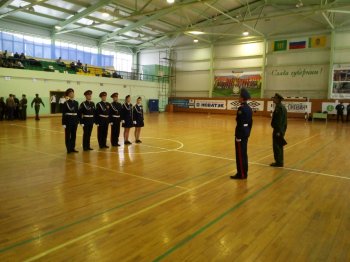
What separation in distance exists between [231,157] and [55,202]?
17.5 ft

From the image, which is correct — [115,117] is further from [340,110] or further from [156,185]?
[340,110]

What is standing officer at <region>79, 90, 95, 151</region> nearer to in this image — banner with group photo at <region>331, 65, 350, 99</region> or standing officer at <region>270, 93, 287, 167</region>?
standing officer at <region>270, 93, 287, 167</region>

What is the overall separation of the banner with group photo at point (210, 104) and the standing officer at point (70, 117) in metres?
23.5

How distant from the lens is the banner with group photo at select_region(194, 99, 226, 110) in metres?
30.6

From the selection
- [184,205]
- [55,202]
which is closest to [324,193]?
[184,205]

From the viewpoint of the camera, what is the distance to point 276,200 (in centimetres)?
499

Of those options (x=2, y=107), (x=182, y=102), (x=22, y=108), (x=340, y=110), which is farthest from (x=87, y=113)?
(x=182, y=102)

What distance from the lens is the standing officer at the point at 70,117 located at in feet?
27.3

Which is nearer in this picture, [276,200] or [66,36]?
[276,200]

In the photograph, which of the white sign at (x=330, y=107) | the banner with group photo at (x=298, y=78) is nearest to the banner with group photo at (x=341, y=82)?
the white sign at (x=330, y=107)

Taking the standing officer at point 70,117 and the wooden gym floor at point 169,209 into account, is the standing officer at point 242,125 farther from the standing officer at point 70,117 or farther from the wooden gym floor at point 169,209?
the standing officer at point 70,117

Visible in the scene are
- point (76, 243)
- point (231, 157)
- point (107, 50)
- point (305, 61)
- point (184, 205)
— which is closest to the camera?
point (76, 243)

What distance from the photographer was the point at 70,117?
8.39m

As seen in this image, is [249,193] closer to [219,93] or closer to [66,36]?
[219,93]
